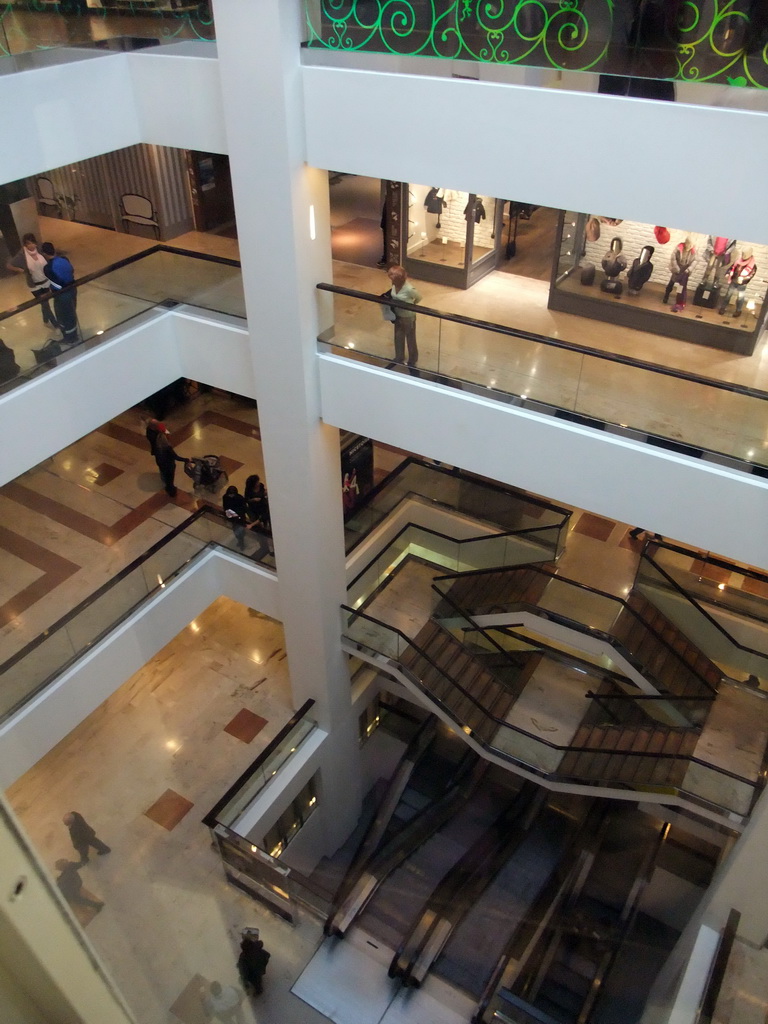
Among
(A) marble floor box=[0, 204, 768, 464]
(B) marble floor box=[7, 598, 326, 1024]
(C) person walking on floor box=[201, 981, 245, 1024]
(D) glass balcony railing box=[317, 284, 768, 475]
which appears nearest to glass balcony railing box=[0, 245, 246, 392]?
(A) marble floor box=[0, 204, 768, 464]

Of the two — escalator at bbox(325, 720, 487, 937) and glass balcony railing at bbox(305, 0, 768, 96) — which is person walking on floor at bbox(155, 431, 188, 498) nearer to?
escalator at bbox(325, 720, 487, 937)

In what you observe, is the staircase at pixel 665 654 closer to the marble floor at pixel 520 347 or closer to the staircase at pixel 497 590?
the staircase at pixel 497 590

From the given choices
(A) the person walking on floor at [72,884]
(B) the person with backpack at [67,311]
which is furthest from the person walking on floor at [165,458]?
(A) the person walking on floor at [72,884]

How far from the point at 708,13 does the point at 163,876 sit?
33.7 ft

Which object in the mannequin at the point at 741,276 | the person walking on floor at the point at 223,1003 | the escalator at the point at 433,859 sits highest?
the mannequin at the point at 741,276

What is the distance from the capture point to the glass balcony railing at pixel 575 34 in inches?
199

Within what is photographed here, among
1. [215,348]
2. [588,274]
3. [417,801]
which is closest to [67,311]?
[215,348]

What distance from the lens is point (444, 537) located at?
1119 centimetres

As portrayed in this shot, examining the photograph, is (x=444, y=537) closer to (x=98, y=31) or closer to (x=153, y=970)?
(x=153, y=970)

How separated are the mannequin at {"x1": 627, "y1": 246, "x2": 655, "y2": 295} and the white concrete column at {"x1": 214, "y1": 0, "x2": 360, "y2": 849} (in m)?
4.92

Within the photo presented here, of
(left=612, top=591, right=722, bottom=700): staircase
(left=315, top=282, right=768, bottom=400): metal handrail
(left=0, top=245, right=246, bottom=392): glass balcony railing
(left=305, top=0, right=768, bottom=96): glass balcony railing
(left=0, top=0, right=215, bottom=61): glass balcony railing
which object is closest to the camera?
(left=305, top=0, right=768, bottom=96): glass balcony railing

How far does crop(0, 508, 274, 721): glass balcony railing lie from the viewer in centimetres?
874

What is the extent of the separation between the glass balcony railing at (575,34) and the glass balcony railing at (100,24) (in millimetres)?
2092

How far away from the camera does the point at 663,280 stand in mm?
10727
